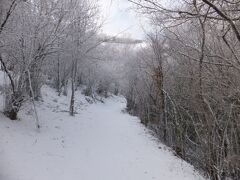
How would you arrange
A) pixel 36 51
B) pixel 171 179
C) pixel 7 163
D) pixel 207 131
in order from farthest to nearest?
pixel 36 51, pixel 171 179, pixel 7 163, pixel 207 131

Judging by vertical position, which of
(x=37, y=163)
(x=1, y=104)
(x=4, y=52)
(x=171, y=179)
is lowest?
(x=171, y=179)

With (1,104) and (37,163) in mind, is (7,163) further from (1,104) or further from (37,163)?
(1,104)

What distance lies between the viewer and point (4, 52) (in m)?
9.99

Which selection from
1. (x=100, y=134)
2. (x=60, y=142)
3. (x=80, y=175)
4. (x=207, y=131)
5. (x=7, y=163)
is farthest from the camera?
(x=100, y=134)

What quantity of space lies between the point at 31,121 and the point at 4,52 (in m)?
2.77

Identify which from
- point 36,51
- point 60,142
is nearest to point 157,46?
point 36,51

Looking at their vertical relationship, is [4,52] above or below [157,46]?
below

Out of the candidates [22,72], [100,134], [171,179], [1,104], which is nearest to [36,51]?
[22,72]

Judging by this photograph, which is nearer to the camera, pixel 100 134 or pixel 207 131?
pixel 207 131

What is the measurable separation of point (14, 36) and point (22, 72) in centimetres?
124

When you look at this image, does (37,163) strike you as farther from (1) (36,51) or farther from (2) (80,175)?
(1) (36,51)

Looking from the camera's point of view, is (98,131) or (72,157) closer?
(72,157)

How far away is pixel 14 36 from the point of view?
31.6 ft

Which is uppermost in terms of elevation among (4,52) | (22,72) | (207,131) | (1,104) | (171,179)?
(4,52)
